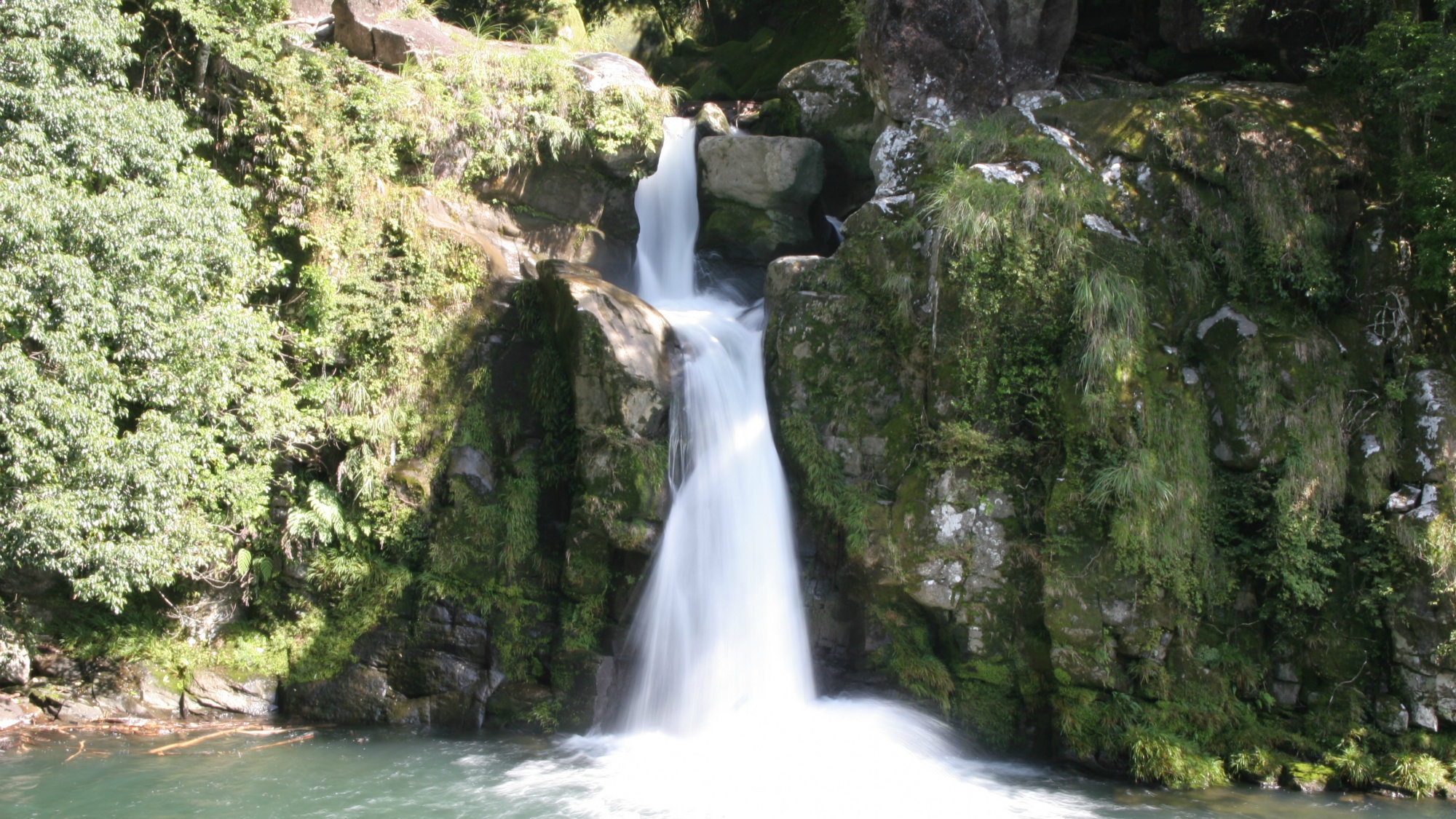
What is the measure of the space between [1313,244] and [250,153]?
12.1 meters

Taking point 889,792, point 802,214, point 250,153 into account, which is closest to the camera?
Result: point 889,792

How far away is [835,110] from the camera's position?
552 inches

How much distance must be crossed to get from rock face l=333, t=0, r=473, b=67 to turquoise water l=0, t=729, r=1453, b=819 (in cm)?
863

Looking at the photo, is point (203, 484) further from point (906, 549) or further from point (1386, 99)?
point (1386, 99)

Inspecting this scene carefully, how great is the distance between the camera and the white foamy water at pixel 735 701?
25.1ft

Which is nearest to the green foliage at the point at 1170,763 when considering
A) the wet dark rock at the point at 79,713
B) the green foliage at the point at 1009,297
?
the green foliage at the point at 1009,297

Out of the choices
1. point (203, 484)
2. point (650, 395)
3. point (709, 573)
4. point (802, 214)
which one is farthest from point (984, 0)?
point (203, 484)

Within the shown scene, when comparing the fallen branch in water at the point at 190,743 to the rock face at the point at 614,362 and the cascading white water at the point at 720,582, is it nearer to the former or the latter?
the cascading white water at the point at 720,582

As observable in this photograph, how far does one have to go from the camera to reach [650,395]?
9.64 metres

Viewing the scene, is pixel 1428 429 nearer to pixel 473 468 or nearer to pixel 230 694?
pixel 473 468

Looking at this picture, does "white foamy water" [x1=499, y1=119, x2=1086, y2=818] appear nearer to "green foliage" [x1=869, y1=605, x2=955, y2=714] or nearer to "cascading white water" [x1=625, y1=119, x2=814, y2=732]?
"cascading white water" [x1=625, y1=119, x2=814, y2=732]

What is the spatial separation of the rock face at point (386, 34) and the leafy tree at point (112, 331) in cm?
342

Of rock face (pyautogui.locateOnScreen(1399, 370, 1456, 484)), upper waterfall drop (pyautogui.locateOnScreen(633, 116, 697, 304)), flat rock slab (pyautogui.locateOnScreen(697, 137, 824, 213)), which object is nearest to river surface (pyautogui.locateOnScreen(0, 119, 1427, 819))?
upper waterfall drop (pyautogui.locateOnScreen(633, 116, 697, 304))

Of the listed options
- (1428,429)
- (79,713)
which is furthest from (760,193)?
(79,713)
